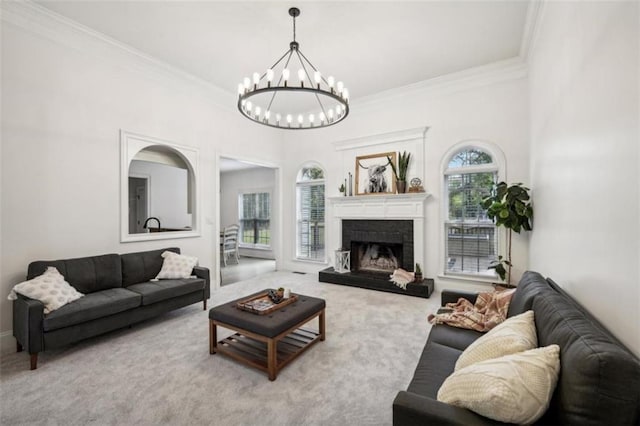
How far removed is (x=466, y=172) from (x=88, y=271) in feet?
17.6

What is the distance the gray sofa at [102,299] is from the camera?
246 centimetres

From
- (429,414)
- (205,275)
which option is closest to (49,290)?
(205,275)

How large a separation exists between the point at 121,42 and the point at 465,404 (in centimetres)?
503

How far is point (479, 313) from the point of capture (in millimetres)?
2387

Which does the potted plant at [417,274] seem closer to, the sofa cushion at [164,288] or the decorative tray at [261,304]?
the decorative tray at [261,304]

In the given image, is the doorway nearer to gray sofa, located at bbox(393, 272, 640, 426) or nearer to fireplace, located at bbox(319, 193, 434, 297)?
fireplace, located at bbox(319, 193, 434, 297)

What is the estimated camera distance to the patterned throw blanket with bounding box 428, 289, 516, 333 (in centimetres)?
223

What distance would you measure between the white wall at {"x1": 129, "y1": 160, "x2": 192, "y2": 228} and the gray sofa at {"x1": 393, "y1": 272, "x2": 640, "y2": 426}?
22.9ft

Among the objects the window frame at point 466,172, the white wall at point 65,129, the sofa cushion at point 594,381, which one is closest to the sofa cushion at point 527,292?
the sofa cushion at point 594,381

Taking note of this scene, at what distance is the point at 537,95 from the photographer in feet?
11.1

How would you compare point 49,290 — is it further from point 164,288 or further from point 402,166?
Result: point 402,166

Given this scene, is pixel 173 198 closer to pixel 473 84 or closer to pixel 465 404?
pixel 473 84

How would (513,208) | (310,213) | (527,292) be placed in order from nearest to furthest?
1. (527,292)
2. (513,208)
3. (310,213)

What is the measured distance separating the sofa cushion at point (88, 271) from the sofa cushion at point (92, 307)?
111 millimetres
